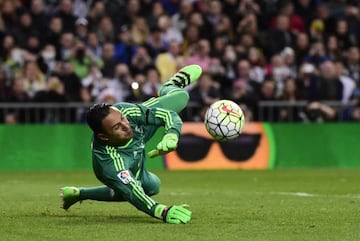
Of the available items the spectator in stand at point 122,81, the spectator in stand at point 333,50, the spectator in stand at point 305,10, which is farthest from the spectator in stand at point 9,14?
the spectator in stand at point 333,50

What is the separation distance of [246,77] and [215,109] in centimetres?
1114

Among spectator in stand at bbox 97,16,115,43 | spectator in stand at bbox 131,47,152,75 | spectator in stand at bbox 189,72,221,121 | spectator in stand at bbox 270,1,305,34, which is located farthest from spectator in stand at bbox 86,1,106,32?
spectator in stand at bbox 270,1,305,34

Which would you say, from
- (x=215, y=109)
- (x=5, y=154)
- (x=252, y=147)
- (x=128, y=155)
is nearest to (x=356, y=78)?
(x=252, y=147)

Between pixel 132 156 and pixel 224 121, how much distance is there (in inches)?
60.4

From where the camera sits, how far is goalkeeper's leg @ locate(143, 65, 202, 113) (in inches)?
426

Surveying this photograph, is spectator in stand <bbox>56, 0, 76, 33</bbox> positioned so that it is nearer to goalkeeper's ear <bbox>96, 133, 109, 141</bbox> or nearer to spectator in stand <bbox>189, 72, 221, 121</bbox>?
spectator in stand <bbox>189, 72, 221, 121</bbox>

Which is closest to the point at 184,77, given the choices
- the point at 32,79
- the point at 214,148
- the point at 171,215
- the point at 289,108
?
the point at 171,215

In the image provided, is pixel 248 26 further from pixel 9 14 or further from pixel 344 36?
pixel 9 14

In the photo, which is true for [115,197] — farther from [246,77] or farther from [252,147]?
[246,77]

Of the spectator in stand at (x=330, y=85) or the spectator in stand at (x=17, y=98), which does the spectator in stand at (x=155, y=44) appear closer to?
the spectator in stand at (x=17, y=98)

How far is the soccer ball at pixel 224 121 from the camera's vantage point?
11.4 m

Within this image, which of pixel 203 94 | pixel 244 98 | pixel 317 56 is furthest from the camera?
pixel 317 56

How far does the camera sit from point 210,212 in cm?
1134

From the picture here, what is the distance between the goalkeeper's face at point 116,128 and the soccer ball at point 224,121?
157cm
